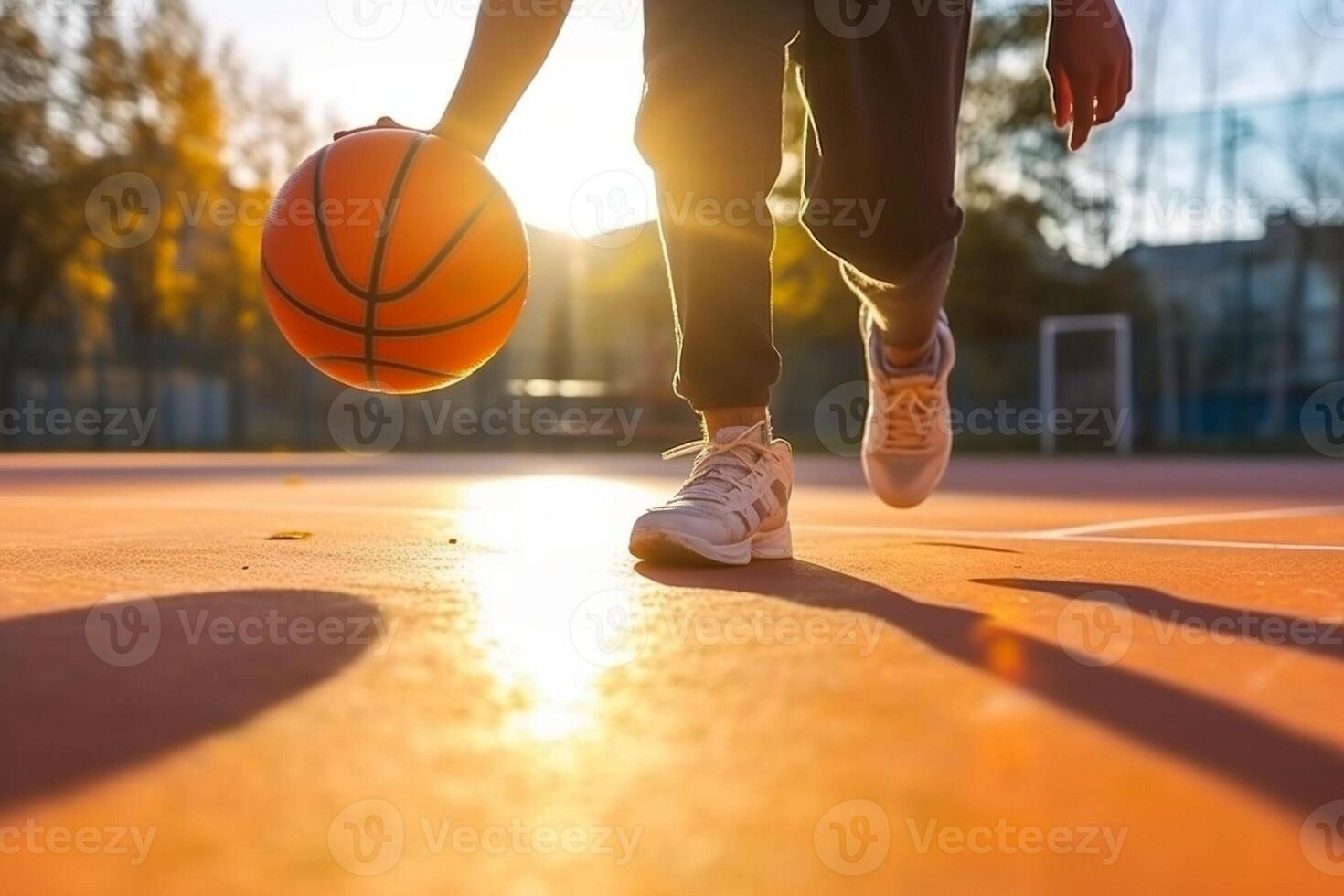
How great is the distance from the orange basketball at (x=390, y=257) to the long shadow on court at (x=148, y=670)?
0.94m

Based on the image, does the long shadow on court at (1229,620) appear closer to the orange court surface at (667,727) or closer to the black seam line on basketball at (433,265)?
the orange court surface at (667,727)

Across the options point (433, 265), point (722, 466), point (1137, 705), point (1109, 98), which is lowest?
point (1137, 705)

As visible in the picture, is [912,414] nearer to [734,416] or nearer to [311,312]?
[734,416]

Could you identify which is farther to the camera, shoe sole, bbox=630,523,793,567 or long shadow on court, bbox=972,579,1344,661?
shoe sole, bbox=630,523,793,567

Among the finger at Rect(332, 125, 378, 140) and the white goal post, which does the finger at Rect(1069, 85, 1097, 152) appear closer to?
the finger at Rect(332, 125, 378, 140)

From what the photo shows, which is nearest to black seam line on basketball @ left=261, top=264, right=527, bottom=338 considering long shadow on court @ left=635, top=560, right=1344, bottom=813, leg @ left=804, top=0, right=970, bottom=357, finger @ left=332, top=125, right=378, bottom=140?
finger @ left=332, top=125, right=378, bottom=140

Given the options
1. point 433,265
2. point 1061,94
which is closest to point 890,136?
point 1061,94

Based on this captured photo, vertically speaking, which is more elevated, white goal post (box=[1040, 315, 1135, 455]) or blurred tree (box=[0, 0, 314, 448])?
blurred tree (box=[0, 0, 314, 448])

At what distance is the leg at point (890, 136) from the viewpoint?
6.90 feet

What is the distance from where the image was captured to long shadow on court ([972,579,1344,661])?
4.48ft

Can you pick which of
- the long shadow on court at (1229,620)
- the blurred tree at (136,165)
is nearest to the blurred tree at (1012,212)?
the blurred tree at (136,165)

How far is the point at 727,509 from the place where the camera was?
2062 millimetres

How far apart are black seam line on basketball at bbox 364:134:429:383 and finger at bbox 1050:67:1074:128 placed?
1144 millimetres

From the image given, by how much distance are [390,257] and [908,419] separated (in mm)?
1054
